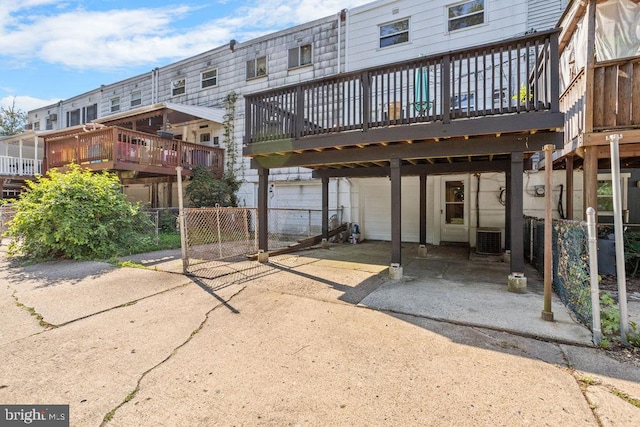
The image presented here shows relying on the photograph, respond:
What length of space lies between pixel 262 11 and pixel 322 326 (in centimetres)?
1038

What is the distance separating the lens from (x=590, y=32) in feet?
15.6

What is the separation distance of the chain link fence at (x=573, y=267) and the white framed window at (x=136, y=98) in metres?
17.9

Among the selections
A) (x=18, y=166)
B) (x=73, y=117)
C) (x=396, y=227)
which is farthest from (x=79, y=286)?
(x=73, y=117)

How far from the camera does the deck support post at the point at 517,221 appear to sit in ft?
A: 15.1

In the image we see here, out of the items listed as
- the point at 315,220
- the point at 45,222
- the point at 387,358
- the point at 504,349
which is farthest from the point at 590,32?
the point at 45,222

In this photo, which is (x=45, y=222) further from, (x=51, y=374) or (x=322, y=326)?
(x=322, y=326)

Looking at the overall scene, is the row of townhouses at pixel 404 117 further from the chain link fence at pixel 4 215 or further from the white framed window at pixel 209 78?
the chain link fence at pixel 4 215

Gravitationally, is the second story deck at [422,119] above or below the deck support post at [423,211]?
above

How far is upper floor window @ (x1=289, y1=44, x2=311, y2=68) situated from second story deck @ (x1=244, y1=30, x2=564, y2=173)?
600cm

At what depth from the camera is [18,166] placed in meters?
13.5

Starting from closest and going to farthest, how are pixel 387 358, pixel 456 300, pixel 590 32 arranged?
pixel 387 358, pixel 456 300, pixel 590 32

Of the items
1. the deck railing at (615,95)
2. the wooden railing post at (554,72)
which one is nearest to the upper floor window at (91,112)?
the wooden railing post at (554,72)

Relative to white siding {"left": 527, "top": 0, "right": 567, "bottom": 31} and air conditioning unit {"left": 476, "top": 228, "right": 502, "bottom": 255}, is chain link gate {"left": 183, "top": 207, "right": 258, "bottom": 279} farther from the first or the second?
white siding {"left": 527, "top": 0, "right": 567, "bottom": 31}

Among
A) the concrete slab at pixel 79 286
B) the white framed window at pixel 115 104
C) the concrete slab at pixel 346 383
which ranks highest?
the white framed window at pixel 115 104
